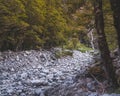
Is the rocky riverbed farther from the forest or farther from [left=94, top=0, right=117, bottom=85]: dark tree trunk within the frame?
the forest

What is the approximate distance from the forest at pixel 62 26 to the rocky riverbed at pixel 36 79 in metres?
0.82

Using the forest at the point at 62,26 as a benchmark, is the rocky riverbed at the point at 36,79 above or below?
below

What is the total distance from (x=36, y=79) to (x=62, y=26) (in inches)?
570

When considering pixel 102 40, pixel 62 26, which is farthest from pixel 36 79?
pixel 62 26

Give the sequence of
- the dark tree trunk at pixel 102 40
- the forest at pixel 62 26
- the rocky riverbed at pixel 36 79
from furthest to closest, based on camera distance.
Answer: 1. the rocky riverbed at pixel 36 79
2. the forest at pixel 62 26
3. the dark tree trunk at pixel 102 40

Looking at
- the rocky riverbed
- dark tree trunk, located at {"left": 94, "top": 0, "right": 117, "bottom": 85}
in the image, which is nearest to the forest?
dark tree trunk, located at {"left": 94, "top": 0, "right": 117, "bottom": 85}

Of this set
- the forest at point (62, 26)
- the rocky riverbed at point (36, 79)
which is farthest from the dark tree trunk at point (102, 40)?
the rocky riverbed at point (36, 79)

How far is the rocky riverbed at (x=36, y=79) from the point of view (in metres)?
8.88

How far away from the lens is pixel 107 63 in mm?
8055

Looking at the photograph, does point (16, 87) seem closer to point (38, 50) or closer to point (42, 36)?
point (38, 50)

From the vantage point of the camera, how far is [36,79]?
12992 millimetres

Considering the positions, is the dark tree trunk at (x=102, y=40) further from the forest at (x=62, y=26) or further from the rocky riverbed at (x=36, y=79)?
the rocky riverbed at (x=36, y=79)

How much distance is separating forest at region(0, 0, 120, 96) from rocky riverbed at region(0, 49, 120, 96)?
82 centimetres

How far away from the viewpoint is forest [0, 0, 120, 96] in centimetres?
798
